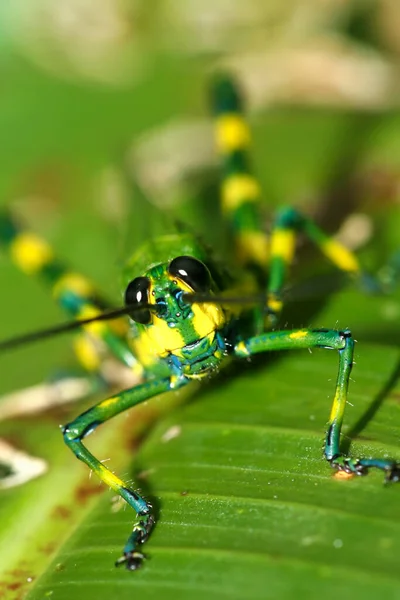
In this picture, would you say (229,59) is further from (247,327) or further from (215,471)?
(215,471)

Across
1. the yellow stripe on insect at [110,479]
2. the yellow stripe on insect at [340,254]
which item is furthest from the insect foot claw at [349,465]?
the yellow stripe on insect at [340,254]

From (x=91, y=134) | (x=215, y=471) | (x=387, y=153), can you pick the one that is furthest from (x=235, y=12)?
(x=215, y=471)

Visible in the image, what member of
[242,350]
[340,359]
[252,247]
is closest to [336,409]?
[340,359]

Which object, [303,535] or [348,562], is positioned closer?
[348,562]

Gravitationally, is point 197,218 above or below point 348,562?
above

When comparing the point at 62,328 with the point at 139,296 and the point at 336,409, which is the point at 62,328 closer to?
the point at 139,296

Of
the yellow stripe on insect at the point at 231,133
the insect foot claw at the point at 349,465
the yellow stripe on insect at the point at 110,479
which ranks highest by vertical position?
the yellow stripe on insect at the point at 231,133

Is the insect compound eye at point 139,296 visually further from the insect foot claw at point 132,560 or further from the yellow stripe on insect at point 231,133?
the yellow stripe on insect at point 231,133
